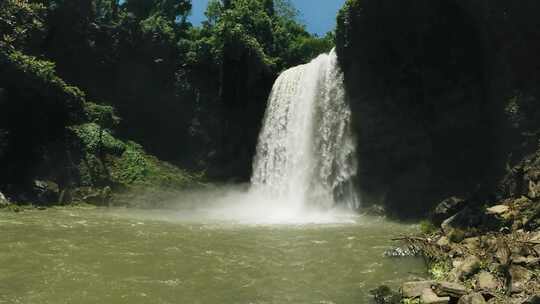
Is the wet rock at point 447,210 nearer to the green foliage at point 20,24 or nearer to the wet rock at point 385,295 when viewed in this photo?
the wet rock at point 385,295

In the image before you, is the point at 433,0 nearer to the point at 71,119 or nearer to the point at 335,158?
the point at 335,158

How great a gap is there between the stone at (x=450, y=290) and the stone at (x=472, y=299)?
371 mm

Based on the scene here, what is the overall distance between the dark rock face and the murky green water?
Result: 5.84 metres

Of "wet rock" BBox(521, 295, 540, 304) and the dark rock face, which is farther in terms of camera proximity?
the dark rock face

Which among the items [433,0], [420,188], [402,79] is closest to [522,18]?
[433,0]

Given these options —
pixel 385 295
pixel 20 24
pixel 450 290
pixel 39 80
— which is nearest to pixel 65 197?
pixel 39 80

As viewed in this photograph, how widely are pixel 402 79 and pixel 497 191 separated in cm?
1039

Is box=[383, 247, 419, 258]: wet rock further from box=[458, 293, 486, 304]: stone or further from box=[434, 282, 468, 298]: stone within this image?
box=[458, 293, 486, 304]: stone

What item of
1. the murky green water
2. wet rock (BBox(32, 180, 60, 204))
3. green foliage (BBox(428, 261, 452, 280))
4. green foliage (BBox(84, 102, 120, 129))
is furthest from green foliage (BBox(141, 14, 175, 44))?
green foliage (BBox(428, 261, 452, 280))

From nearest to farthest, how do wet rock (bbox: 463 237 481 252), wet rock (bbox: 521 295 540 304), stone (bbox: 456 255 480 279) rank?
wet rock (bbox: 521 295 540 304), stone (bbox: 456 255 480 279), wet rock (bbox: 463 237 481 252)

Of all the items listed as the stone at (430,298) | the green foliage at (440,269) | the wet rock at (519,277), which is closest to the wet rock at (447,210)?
the green foliage at (440,269)

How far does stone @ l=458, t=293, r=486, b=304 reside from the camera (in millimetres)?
8516

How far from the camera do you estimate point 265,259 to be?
14.0 metres

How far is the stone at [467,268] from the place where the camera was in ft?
35.0
